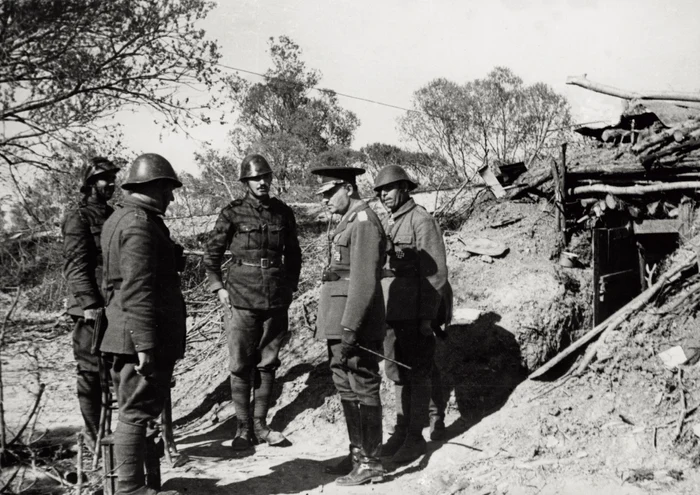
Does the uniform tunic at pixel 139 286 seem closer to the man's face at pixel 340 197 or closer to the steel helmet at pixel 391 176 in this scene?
the man's face at pixel 340 197

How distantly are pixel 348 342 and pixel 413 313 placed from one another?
2.96 ft

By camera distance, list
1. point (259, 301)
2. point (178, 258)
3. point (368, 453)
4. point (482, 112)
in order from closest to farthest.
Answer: point (178, 258)
point (368, 453)
point (259, 301)
point (482, 112)

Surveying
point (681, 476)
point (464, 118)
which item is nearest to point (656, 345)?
point (681, 476)

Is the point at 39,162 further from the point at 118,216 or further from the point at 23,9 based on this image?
the point at 118,216

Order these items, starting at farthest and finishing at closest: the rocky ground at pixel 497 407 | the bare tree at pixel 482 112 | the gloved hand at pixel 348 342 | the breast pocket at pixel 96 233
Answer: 1. the bare tree at pixel 482 112
2. the breast pocket at pixel 96 233
3. the gloved hand at pixel 348 342
4. the rocky ground at pixel 497 407

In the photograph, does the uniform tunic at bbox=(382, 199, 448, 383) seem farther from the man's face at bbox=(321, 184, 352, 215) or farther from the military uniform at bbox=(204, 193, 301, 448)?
the military uniform at bbox=(204, 193, 301, 448)

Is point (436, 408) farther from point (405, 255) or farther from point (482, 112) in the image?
point (482, 112)

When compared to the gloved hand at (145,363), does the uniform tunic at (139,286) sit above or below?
above

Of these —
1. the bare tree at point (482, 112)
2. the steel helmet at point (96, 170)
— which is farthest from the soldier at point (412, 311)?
the bare tree at point (482, 112)

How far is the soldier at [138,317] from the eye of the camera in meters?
3.50

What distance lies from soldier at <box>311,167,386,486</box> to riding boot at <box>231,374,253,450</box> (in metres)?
0.92

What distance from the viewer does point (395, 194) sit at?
5105 mm

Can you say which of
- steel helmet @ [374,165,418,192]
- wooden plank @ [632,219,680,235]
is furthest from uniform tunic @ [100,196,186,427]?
wooden plank @ [632,219,680,235]

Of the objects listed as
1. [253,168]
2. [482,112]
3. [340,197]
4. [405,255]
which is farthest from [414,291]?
[482,112]
